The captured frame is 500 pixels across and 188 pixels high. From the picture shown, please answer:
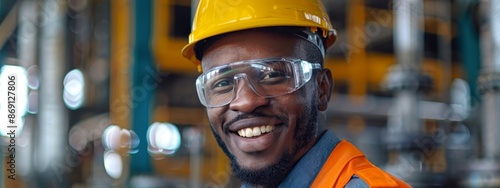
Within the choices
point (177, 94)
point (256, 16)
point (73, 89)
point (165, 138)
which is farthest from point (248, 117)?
point (177, 94)

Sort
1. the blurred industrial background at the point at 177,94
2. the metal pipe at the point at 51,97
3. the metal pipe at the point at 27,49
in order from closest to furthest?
the blurred industrial background at the point at 177,94
the metal pipe at the point at 27,49
the metal pipe at the point at 51,97

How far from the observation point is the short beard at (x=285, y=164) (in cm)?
165

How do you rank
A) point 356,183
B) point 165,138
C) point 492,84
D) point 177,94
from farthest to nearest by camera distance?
point 177,94
point 165,138
point 492,84
point 356,183

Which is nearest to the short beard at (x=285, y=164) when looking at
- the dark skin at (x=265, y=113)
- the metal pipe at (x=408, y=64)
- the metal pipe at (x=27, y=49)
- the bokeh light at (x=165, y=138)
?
the dark skin at (x=265, y=113)

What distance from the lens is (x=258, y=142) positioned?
1651mm

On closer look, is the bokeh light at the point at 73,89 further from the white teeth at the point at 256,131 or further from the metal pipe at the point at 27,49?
the white teeth at the point at 256,131

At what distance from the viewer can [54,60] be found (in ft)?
24.0

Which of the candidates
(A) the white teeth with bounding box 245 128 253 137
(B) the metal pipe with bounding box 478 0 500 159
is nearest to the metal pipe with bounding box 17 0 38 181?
(B) the metal pipe with bounding box 478 0 500 159

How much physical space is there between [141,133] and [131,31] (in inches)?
36.4

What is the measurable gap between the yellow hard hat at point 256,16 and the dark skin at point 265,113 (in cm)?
3

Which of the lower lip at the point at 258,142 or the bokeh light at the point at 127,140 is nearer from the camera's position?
the lower lip at the point at 258,142

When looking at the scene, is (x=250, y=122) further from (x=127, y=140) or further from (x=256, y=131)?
(x=127, y=140)

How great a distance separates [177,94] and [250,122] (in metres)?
8.89

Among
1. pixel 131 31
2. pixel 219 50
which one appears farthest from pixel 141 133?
pixel 219 50
